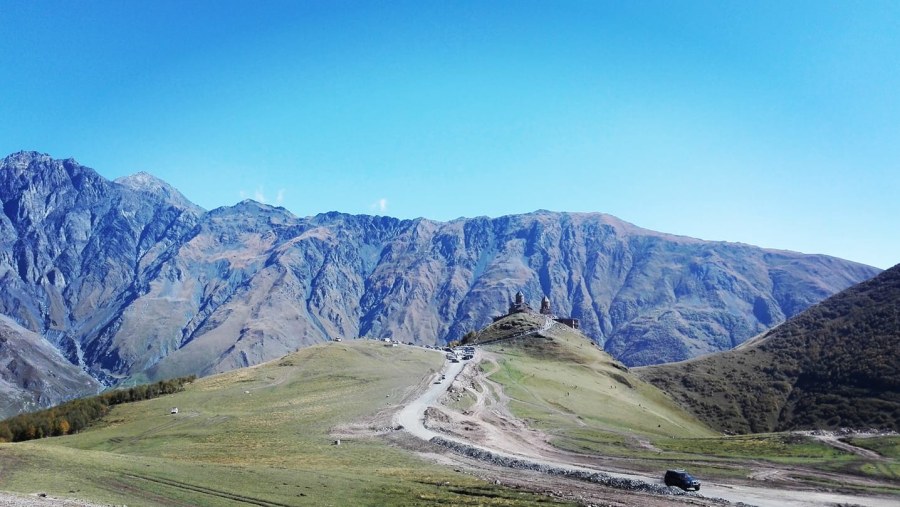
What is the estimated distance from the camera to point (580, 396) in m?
111

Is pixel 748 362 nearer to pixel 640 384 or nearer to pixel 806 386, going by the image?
pixel 806 386

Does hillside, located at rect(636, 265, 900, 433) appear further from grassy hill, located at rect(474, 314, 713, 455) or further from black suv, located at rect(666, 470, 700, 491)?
black suv, located at rect(666, 470, 700, 491)

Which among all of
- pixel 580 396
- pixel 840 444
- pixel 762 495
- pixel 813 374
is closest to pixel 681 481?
pixel 762 495

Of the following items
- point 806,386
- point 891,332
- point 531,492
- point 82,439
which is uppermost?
point 891,332

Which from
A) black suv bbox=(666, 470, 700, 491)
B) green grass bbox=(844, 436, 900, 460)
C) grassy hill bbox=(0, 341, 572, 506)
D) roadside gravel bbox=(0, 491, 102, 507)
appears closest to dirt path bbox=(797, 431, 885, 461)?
green grass bbox=(844, 436, 900, 460)

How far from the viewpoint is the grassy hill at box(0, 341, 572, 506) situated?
139ft

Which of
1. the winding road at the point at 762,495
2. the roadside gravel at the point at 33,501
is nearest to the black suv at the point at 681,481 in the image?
the winding road at the point at 762,495

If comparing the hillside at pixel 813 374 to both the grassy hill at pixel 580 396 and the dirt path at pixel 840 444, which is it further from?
the dirt path at pixel 840 444

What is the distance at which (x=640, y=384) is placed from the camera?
145 meters

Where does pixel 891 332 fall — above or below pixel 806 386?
above

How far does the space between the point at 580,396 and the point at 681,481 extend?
207 feet

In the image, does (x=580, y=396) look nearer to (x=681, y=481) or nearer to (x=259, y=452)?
(x=681, y=481)

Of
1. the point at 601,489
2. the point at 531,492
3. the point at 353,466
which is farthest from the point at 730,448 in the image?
the point at 353,466

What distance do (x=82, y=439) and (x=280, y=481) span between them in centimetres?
4936
